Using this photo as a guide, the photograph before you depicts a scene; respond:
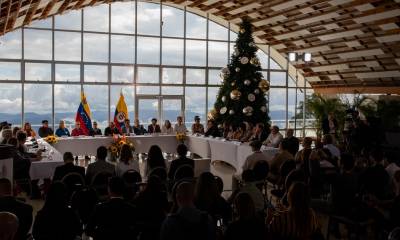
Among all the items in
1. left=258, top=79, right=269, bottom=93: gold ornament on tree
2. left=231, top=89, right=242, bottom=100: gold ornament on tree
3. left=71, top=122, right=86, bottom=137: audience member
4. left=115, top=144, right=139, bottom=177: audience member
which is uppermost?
left=258, top=79, right=269, bottom=93: gold ornament on tree

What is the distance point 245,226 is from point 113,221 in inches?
47.1

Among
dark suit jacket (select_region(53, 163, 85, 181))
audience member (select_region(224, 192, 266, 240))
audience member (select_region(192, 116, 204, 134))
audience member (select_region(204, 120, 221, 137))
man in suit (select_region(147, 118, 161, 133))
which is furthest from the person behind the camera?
audience member (select_region(192, 116, 204, 134))

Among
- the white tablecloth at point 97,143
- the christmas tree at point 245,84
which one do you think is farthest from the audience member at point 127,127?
the christmas tree at point 245,84

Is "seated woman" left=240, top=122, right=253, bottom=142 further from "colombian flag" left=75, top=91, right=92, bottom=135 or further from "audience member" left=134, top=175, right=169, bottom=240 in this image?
"audience member" left=134, top=175, right=169, bottom=240

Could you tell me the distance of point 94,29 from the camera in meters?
15.7

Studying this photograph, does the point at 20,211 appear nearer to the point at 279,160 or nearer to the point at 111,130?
the point at 279,160

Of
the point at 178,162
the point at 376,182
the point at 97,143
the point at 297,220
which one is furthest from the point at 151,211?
the point at 97,143

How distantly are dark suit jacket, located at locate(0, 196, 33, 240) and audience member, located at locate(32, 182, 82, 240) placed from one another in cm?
19

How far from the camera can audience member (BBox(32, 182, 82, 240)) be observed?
144 inches

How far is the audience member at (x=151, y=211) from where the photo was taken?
4117 millimetres

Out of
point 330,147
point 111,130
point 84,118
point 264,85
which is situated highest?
point 264,85

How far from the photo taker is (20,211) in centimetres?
386

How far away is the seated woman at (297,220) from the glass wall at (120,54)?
12.5 meters

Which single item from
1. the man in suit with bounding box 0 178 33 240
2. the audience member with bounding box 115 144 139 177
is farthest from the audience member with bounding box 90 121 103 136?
the man in suit with bounding box 0 178 33 240
